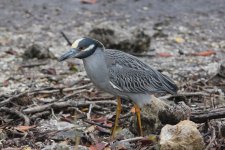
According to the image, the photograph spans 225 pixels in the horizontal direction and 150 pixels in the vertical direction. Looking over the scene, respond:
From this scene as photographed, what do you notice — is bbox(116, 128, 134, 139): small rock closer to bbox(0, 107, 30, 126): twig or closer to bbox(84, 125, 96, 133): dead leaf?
bbox(84, 125, 96, 133): dead leaf

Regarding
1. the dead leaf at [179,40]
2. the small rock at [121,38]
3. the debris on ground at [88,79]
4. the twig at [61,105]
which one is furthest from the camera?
the dead leaf at [179,40]

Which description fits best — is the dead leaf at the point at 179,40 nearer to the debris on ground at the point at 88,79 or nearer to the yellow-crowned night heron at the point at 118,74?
the debris on ground at the point at 88,79

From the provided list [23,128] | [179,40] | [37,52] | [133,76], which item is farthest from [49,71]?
[133,76]

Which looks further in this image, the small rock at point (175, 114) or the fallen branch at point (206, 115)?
the small rock at point (175, 114)

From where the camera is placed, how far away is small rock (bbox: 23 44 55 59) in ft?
33.4

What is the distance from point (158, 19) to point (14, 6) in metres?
2.96

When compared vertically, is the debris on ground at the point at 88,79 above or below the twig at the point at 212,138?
below

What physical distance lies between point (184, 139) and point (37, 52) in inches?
191

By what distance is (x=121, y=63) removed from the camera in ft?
22.4

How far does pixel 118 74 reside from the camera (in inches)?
266

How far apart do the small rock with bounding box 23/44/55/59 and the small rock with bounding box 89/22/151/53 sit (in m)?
0.86

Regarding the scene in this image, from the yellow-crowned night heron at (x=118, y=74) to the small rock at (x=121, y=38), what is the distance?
3.43 m

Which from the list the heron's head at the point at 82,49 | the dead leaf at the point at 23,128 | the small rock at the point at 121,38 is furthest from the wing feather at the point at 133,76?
the small rock at the point at 121,38

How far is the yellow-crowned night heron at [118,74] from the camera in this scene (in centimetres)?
649
